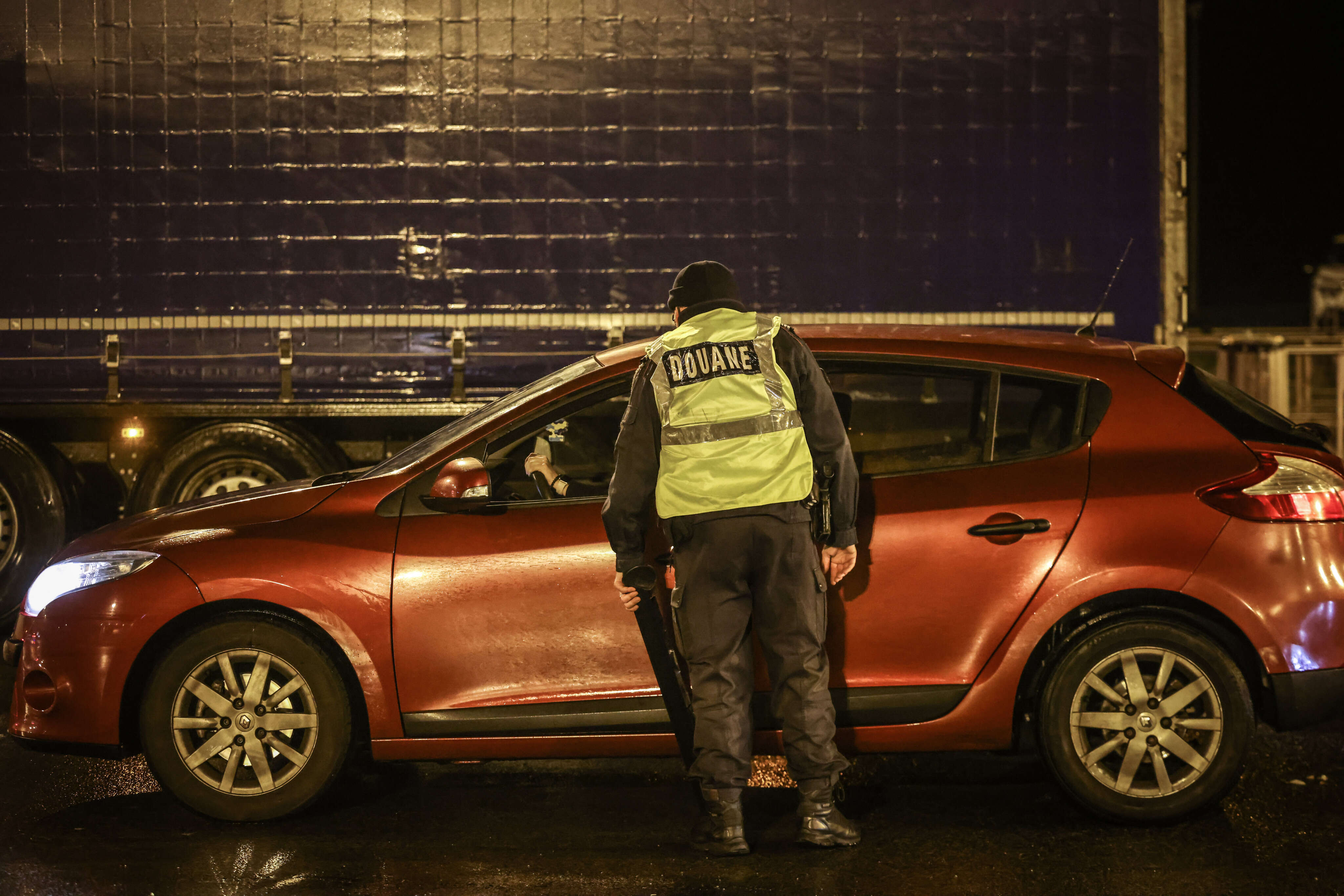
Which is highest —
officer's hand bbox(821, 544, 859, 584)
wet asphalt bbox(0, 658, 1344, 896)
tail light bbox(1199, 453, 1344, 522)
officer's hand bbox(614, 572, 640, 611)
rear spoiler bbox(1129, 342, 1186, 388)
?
rear spoiler bbox(1129, 342, 1186, 388)

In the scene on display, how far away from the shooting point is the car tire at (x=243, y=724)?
15.0 ft

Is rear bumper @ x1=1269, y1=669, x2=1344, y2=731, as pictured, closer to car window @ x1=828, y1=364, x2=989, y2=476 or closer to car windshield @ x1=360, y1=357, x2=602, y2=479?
car window @ x1=828, y1=364, x2=989, y2=476

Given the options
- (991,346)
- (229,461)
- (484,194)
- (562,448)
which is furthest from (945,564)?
(229,461)

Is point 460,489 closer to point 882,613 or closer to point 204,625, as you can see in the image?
point 204,625

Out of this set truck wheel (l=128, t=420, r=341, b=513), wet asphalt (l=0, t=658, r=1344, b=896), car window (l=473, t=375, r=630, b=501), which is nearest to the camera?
wet asphalt (l=0, t=658, r=1344, b=896)

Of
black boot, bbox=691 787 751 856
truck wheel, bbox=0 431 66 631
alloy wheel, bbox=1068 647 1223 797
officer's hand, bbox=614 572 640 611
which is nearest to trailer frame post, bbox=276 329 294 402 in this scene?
truck wheel, bbox=0 431 66 631

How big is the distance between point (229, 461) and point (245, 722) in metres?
3.87

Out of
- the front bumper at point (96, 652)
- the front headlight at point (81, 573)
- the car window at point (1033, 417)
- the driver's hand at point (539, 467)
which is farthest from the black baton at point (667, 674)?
the front headlight at point (81, 573)

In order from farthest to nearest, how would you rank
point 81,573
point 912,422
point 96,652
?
point 912,422 → point 81,573 → point 96,652

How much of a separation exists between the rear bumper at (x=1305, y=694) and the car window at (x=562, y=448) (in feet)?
7.58

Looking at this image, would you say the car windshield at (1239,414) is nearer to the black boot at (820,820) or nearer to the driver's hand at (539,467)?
the black boot at (820,820)

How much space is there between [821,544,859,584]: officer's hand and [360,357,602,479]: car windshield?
1.09 meters

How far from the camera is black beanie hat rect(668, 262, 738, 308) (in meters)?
4.31

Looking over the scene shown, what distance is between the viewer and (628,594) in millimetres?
4262
